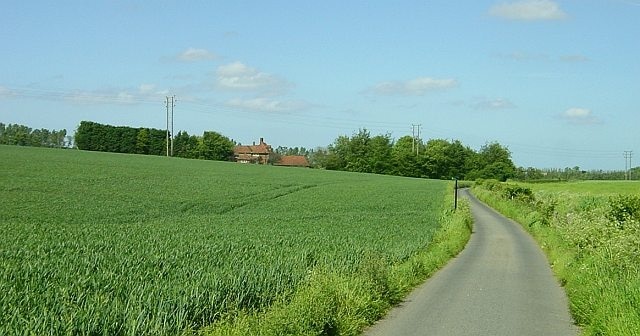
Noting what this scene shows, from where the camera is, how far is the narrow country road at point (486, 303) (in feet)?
43.1

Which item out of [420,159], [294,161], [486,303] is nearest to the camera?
[486,303]

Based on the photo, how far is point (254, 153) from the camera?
621 ft

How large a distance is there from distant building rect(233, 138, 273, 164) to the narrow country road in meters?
157

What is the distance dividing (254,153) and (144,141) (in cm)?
5608

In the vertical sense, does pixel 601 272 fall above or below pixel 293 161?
below

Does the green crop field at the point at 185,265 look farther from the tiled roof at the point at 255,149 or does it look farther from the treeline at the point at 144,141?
the tiled roof at the point at 255,149

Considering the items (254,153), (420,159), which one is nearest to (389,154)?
Answer: (420,159)

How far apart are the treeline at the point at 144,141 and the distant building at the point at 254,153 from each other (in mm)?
31852

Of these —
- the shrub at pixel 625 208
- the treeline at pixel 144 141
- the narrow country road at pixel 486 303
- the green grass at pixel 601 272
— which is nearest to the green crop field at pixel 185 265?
the narrow country road at pixel 486 303

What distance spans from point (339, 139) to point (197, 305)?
152721 mm

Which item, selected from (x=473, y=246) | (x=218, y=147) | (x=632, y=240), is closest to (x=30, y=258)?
(x=632, y=240)

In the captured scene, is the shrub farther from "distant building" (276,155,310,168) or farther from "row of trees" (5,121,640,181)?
"distant building" (276,155,310,168)

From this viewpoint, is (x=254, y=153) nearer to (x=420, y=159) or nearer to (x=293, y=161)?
(x=293, y=161)

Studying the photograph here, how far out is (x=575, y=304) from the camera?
49.3ft
